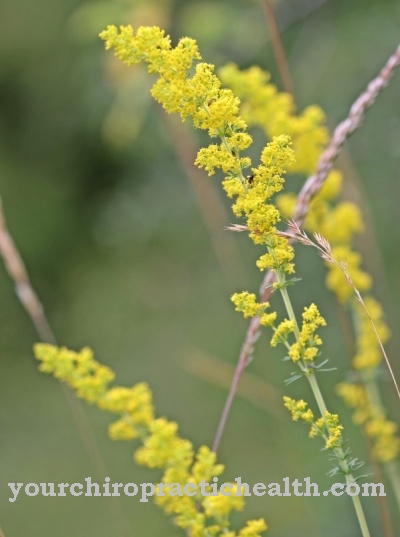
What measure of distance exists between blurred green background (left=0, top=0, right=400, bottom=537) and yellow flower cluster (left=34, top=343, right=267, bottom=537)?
0.95 meters

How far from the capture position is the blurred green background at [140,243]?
2.76 metres

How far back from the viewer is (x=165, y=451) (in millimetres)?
915

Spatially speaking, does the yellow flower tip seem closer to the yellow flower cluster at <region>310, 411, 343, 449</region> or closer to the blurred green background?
the yellow flower cluster at <region>310, 411, 343, 449</region>

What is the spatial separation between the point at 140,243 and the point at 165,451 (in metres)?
3.57

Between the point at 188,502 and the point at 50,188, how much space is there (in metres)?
4.01

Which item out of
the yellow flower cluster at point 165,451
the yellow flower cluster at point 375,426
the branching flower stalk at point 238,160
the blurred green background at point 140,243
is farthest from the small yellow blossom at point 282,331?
the blurred green background at point 140,243

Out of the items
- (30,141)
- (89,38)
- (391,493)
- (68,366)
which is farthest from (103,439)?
(68,366)

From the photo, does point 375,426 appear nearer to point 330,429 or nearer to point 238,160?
point 330,429

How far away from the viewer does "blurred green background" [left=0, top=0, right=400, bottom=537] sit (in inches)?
109

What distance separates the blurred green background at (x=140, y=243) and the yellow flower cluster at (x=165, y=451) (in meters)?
0.95

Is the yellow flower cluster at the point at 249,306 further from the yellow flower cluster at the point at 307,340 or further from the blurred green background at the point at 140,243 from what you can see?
the blurred green background at the point at 140,243

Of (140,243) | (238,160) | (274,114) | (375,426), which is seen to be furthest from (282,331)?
(140,243)

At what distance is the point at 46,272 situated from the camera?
179 inches

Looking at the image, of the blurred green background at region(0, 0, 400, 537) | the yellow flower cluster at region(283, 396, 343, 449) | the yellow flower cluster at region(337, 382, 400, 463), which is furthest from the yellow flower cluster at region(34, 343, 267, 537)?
the blurred green background at region(0, 0, 400, 537)
